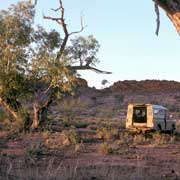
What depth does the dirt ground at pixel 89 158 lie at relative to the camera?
12273 mm

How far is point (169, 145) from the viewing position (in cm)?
2283

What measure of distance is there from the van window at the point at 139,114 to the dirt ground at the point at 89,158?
264 cm

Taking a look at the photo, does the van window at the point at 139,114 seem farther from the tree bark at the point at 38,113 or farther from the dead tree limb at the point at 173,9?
the dead tree limb at the point at 173,9

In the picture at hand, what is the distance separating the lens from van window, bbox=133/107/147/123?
27.2 meters

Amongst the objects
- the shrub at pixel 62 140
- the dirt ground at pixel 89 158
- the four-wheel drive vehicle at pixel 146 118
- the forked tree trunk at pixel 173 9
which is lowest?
the dirt ground at pixel 89 158

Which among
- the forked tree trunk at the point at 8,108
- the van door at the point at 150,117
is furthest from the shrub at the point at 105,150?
the forked tree trunk at the point at 8,108

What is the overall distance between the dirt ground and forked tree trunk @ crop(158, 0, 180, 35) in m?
3.59

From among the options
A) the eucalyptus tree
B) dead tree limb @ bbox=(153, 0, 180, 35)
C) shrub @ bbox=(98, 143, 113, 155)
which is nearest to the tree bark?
the eucalyptus tree

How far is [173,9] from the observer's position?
8797mm

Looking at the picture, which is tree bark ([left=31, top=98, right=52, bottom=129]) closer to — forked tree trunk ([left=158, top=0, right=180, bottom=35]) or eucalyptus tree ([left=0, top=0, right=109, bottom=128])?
eucalyptus tree ([left=0, top=0, right=109, bottom=128])

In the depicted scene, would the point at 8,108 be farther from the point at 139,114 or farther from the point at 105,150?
the point at 105,150

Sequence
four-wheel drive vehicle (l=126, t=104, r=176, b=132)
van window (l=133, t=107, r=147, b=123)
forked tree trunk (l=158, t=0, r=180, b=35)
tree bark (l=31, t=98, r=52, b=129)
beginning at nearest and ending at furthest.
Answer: forked tree trunk (l=158, t=0, r=180, b=35), tree bark (l=31, t=98, r=52, b=129), four-wheel drive vehicle (l=126, t=104, r=176, b=132), van window (l=133, t=107, r=147, b=123)

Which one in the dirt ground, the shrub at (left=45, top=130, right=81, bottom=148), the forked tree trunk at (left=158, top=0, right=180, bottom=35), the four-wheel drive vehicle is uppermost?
the forked tree trunk at (left=158, top=0, right=180, bottom=35)

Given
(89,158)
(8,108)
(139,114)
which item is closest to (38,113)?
(8,108)
